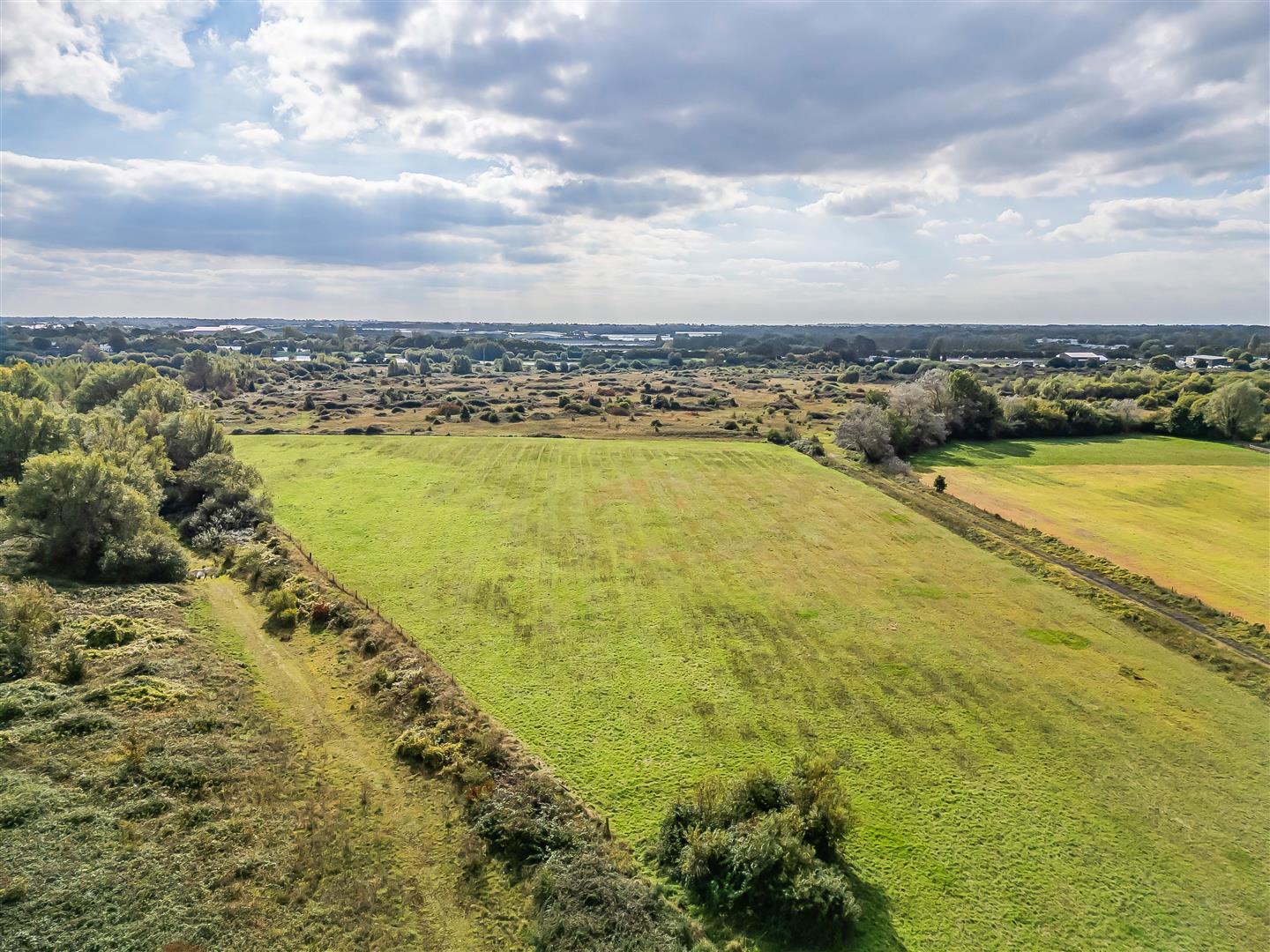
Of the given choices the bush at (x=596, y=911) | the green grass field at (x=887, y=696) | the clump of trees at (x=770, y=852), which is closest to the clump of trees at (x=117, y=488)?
the green grass field at (x=887, y=696)

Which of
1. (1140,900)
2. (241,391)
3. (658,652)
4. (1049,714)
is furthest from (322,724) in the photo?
(241,391)

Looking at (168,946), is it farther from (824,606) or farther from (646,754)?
(824,606)

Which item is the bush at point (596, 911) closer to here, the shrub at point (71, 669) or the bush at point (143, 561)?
the shrub at point (71, 669)

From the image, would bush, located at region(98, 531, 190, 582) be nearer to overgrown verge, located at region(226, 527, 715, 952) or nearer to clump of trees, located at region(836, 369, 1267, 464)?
overgrown verge, located at region(226, 527, 715, 952)

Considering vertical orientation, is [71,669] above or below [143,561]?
below

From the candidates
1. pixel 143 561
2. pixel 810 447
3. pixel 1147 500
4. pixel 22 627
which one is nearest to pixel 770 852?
pixel 22 627

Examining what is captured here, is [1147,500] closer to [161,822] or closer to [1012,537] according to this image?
[1012,537]
